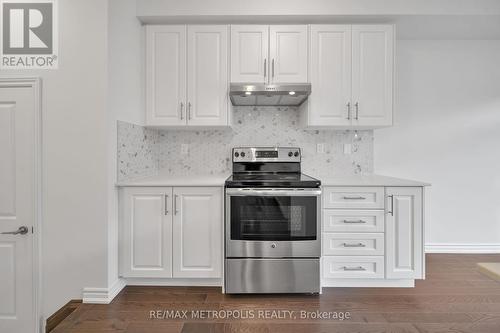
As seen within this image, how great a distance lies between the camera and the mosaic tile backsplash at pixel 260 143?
10.3 ft

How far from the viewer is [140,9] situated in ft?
8.57

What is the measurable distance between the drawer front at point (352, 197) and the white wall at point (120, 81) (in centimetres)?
173

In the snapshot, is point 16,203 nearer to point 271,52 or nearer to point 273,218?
point 273,218

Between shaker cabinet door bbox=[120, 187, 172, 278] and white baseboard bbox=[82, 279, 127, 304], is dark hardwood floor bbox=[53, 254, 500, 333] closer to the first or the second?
white baseboard bbox=[82, 279, 127, 304]

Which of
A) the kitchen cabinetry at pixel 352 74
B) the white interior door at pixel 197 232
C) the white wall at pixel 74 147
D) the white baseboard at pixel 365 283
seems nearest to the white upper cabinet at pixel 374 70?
the kitchen cabinetry at pixel 352 74

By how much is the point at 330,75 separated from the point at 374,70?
0.42 metres

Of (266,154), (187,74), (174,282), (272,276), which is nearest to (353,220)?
(272,276)

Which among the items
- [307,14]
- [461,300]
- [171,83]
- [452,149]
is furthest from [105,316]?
Result: [452,149]

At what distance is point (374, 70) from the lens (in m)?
2.68

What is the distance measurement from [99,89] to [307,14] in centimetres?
192

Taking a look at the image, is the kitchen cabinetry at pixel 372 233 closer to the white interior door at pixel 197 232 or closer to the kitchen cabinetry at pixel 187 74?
the white interior door at pixel 197 232

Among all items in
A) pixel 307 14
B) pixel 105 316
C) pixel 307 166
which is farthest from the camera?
pixel 307 166

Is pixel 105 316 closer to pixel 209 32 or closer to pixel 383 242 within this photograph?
pixel 383 242

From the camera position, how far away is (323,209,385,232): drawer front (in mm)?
2347
